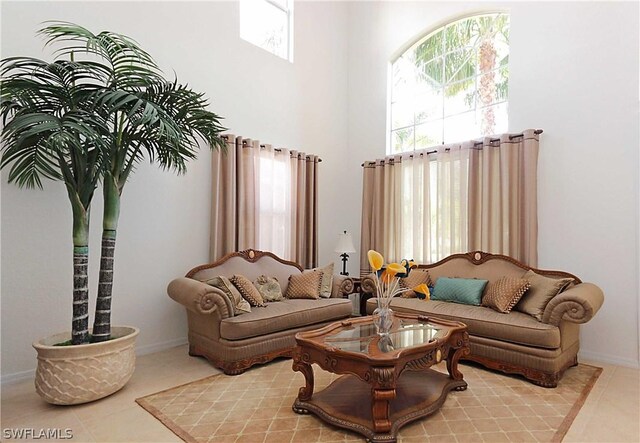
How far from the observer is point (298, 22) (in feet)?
17.2

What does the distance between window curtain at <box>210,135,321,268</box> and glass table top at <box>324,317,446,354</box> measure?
2.03 m

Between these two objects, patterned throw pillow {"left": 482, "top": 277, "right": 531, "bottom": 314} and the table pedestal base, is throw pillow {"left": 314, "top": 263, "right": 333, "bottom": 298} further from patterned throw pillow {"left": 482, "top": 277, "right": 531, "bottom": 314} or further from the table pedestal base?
patterned throw pillow {"left": 482, "top": 277, "right": 531, "bottom": 314}

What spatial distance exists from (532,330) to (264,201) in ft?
10.3

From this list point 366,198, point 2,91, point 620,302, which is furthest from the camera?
point 366,198

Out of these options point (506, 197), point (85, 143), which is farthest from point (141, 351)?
point (506, 197)

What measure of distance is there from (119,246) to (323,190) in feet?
9.51

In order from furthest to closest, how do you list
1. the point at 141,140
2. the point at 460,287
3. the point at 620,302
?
the point at 460,287 < the point at 620,302 < the point at 141,140

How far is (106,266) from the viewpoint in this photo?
2701 millimetres

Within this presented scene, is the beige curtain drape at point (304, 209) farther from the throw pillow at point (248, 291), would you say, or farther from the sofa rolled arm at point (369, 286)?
the throw pillow at point (248, 291)

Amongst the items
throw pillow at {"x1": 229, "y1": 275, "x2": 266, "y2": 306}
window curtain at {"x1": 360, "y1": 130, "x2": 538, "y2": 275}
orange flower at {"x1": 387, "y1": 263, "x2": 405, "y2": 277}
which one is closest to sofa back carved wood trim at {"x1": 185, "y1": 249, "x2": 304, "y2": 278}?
throw pillow at {"x1": 229, "y1": 275, "x2": 266, "y2": 306}

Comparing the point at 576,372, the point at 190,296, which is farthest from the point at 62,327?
the point at 576,372

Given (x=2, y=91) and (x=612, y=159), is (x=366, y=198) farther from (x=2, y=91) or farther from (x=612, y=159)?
(x=2, y=91)

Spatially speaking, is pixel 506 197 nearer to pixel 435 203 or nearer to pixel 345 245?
pixel 435 203

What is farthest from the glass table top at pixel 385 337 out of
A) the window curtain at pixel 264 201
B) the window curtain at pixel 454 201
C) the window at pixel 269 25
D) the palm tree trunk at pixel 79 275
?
the window at pixel 269 25
